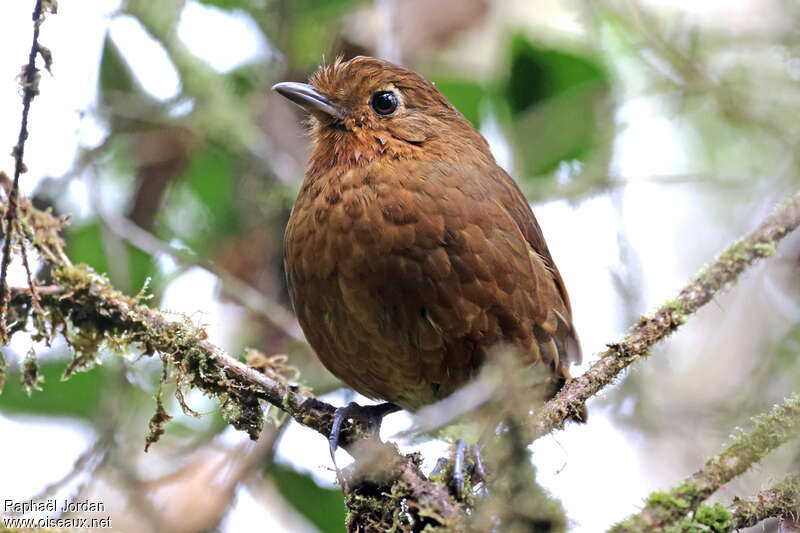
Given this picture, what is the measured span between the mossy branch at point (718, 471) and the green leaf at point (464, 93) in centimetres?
264

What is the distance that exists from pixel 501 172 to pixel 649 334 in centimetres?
115

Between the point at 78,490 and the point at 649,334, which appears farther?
the point at 78,490

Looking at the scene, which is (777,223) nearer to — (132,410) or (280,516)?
(132,410)

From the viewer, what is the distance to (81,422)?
13.0 feet

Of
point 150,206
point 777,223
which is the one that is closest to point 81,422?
point 150,206

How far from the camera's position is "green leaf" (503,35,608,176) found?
14.7 ft

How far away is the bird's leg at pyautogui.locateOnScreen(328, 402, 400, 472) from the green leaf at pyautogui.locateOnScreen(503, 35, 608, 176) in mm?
1736

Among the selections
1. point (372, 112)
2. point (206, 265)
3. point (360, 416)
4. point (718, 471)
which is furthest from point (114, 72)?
point (718, 471)

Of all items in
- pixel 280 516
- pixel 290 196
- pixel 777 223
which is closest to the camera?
pixel 777 223

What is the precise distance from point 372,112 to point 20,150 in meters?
1.57

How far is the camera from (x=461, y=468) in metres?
2.32

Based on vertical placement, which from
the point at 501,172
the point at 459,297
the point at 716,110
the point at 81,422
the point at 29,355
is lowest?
the point at 29,355

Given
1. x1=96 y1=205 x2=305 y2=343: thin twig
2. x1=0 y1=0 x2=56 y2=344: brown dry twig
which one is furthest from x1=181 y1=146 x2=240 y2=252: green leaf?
x1=0 y1=0 x2=56 y2=344: brown dry twig

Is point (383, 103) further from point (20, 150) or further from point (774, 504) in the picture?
point (774, 504)
